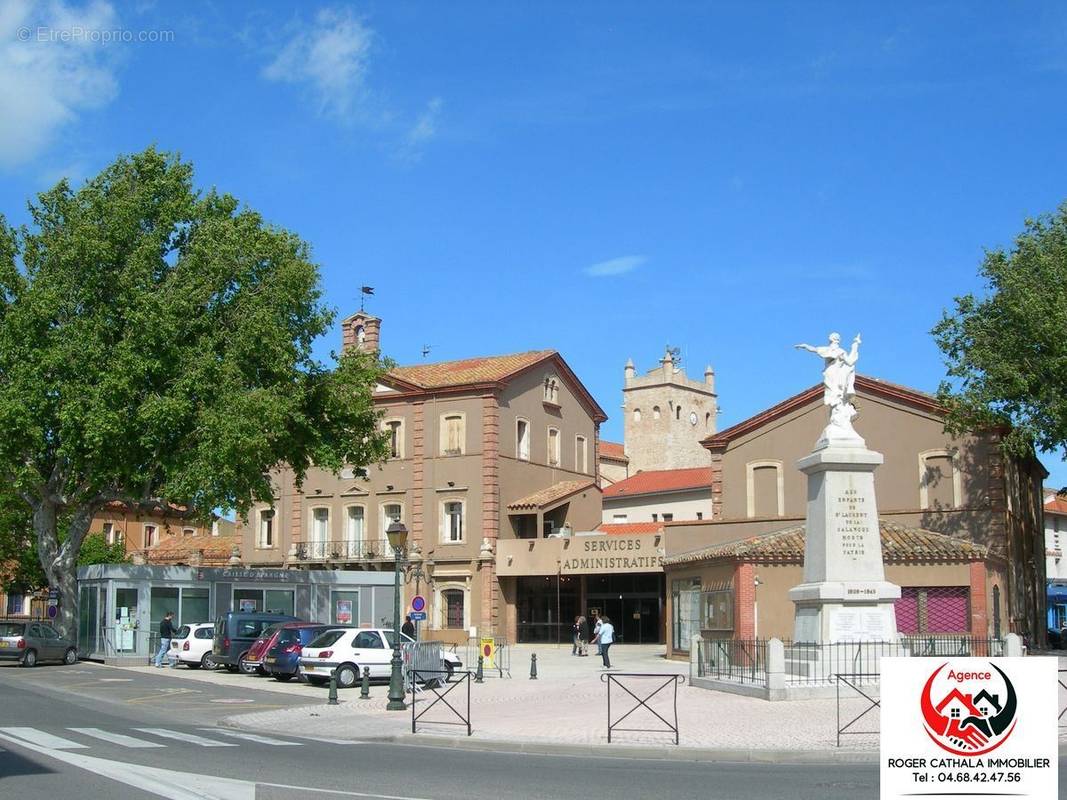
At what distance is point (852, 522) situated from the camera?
22641 millimetres

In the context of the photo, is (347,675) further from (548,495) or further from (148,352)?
(548,495)

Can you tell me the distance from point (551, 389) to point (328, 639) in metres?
27.8

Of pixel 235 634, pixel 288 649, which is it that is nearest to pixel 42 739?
pixel 288 649

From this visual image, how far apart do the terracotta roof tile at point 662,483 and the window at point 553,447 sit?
30.0 ft

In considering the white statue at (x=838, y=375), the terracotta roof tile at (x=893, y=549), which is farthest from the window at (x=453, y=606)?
the white statue at (x=838, y=375)

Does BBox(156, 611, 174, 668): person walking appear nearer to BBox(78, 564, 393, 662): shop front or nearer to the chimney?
BBox(78, 564, 393, 662): shop front

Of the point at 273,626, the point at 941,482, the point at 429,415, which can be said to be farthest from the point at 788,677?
the point at 429,415

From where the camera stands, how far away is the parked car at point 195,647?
34281 millimetres

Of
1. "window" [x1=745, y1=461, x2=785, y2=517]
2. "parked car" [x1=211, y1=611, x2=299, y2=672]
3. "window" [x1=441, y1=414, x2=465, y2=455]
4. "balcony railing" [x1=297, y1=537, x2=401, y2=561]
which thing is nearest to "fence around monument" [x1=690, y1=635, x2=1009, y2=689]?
"parked car" [x1=211, y1=611, x2=299, y2=672]

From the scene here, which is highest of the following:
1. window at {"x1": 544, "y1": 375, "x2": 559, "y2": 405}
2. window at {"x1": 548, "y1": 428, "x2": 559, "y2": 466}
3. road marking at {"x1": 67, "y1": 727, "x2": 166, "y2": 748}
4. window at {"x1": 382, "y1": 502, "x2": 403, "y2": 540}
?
window at {"x1": 544, "y1": 375, "x2": 559, "y2": 405}

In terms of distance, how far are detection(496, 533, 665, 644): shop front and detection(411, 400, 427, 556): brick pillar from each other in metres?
3.99

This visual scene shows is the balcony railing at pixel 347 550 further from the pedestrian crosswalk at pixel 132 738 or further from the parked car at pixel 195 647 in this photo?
the pedestrian crosswalk at pixel 132 738

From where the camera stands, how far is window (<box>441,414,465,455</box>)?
1984 inches

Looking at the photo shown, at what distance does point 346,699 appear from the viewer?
24.6 meters
